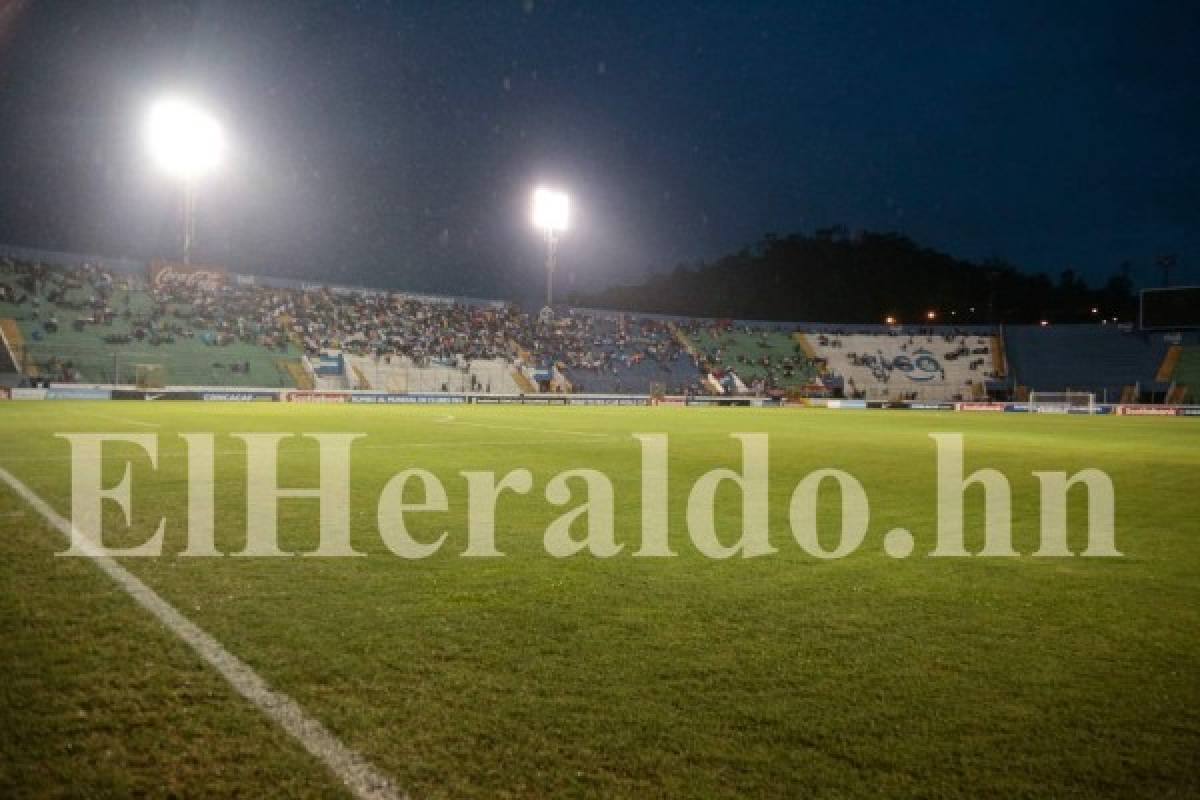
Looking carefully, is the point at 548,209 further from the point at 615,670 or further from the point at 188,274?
the point at 615,670

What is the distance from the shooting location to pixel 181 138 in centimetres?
4278

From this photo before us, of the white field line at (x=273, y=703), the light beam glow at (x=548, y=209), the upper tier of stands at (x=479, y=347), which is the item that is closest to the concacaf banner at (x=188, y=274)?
the upper tier of stands at (x=479, y=347)

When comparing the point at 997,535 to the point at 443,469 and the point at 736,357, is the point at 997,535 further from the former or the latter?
the point at 736,357

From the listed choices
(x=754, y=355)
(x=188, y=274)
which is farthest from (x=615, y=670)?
(x=754, y=355)

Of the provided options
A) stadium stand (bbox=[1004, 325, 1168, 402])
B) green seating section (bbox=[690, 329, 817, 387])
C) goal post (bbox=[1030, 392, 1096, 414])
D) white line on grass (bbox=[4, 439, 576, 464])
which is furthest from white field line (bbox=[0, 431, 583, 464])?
stadium stand (bbox=[1004, 325, 1168, 402])

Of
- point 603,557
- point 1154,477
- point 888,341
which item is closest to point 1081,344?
point 888,341

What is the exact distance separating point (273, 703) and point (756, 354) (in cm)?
6941

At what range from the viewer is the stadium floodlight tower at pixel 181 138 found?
42.6 m

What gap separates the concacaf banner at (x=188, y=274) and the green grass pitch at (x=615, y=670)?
47248 mm

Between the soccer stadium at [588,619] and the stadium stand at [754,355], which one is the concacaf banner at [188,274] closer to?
the soccer stadium at [588,619]

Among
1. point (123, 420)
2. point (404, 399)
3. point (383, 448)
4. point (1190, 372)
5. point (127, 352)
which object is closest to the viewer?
point (383, 448)

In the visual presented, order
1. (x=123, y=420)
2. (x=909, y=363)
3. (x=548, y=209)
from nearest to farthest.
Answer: (x=123, y=420), (x=548, y=209), (x=909, y=363)

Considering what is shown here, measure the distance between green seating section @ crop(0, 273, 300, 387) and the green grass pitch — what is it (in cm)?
3777

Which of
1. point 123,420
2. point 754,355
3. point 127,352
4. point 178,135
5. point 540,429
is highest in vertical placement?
point 178,135
